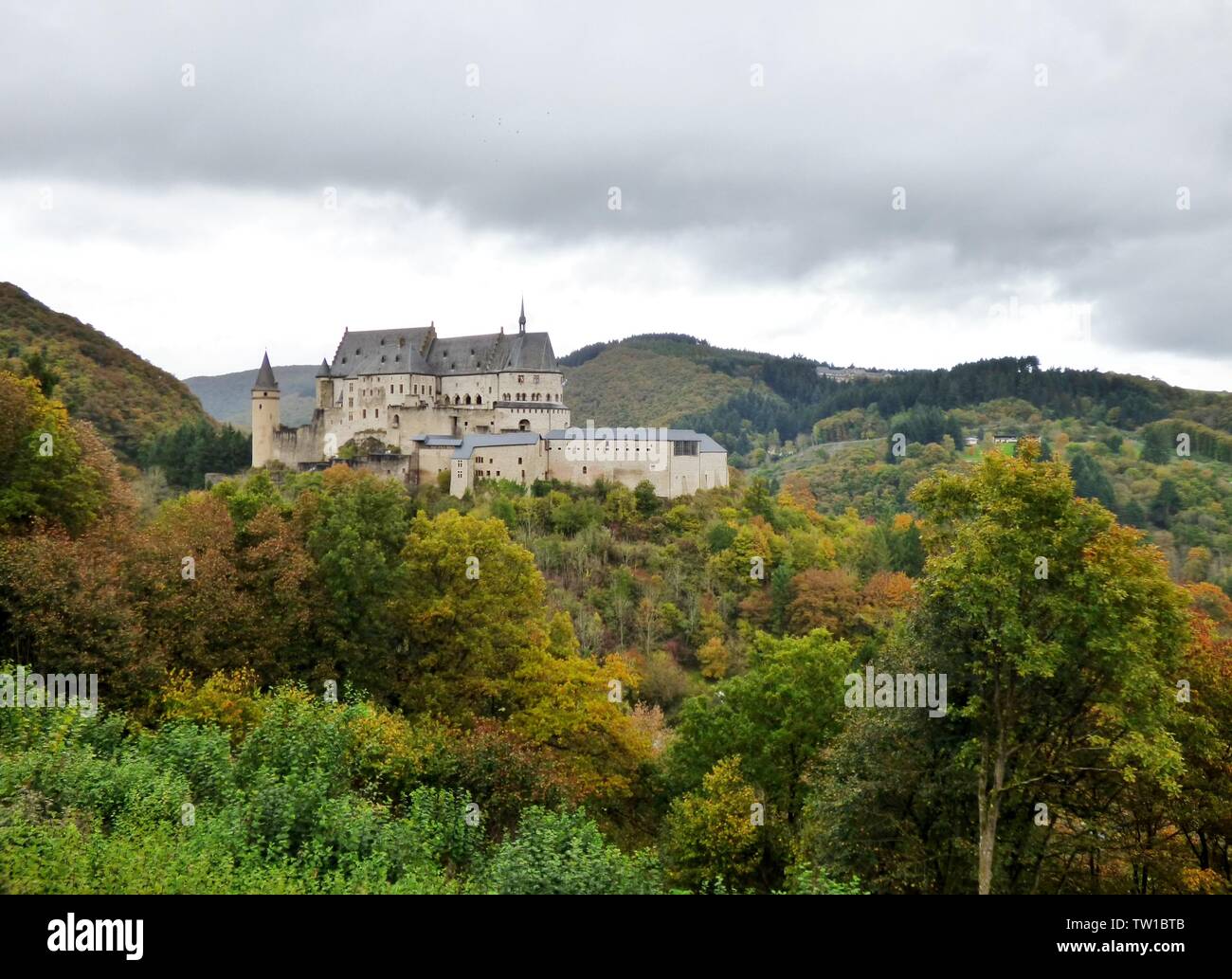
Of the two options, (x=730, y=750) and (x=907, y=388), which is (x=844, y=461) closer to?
(x=907, y=388)

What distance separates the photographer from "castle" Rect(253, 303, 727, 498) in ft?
237

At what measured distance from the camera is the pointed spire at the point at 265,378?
80.5 metres

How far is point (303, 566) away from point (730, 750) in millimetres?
12828

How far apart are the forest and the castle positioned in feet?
111

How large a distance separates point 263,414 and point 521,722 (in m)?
56.8

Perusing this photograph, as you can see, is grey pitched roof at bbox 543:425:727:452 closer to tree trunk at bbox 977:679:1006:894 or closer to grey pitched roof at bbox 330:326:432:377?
grey pitched roof at bbox 330:326:432:377

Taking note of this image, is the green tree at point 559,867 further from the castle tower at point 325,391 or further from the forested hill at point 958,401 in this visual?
the forested hill at point 958,401

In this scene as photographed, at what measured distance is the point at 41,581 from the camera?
21.4 m

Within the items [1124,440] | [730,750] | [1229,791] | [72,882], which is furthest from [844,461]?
[72,882]

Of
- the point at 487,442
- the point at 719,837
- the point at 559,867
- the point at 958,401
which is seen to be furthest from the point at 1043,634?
the point at 958,401

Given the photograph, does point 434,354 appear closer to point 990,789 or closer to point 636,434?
point 636,434

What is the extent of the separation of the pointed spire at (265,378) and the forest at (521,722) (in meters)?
44.4

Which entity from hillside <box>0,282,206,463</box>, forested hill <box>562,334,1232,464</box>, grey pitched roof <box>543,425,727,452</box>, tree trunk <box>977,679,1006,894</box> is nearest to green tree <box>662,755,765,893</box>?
tree trunk <box>977,679,1006,894</box>
